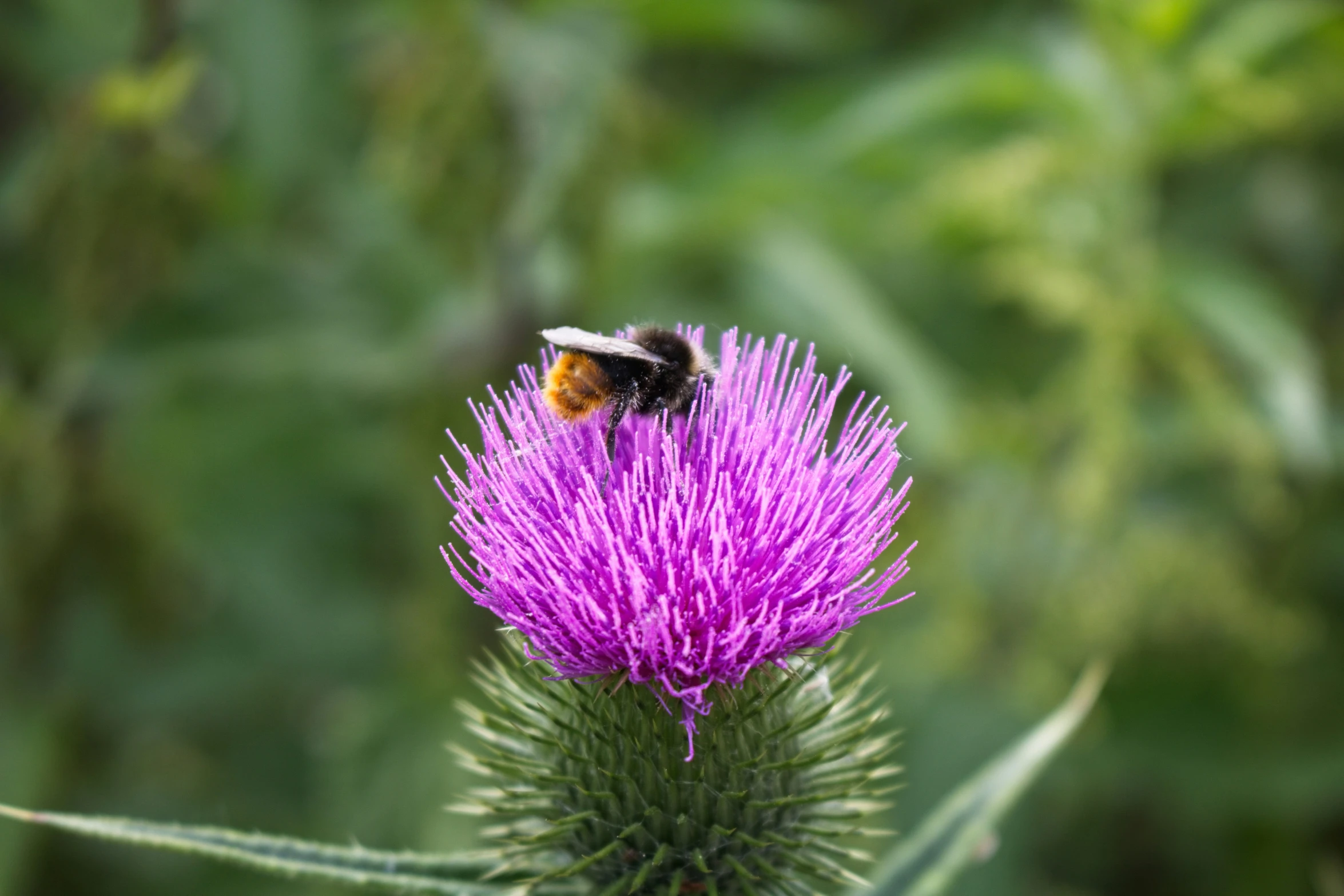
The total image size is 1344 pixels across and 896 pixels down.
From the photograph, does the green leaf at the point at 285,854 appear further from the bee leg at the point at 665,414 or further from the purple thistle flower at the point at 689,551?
the bee leg at the point at 665,414

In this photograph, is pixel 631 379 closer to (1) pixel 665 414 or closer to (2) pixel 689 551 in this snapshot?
(1) pixel 665 414

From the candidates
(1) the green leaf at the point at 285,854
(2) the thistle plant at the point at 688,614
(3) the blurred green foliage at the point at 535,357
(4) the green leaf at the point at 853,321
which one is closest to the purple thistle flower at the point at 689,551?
(2) the thistle plant at the point at 688,614

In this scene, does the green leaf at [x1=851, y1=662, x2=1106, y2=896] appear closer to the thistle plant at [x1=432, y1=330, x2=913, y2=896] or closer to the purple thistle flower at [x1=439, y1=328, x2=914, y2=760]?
the thistle plant at [x1=432, y1=330, x2=913, y2=896]

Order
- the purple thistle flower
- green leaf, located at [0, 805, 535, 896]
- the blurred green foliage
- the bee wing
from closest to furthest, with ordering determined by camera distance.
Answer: green leaf, located at [0, 805, 535, 896] → the purple thistle flower → the bee wing → the blurred green foliage

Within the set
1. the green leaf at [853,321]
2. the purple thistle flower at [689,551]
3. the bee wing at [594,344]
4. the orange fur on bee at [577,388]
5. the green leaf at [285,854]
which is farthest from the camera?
the green leaf at [853,321]

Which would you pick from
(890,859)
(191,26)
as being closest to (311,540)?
(191,26)

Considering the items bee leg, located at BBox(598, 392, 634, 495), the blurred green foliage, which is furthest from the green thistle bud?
the blurred green foliage

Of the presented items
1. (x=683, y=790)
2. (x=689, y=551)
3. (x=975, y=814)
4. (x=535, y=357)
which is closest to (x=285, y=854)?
(x=683, y=790)
